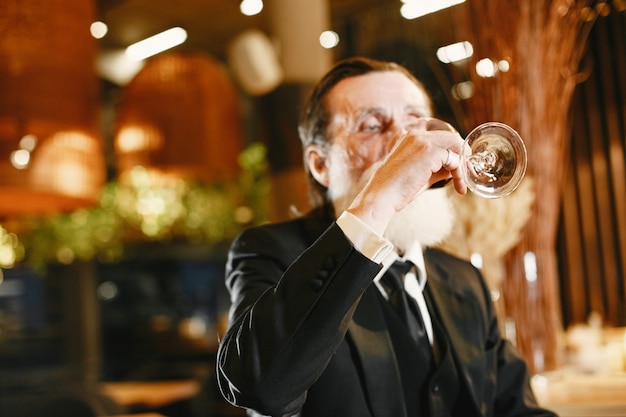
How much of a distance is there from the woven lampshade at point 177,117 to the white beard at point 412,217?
2564 mm

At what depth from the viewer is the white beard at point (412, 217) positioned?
1587 millimetres

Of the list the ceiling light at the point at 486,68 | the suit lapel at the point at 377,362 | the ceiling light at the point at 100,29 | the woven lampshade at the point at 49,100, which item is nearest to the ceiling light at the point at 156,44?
the ceiling light at the point at 100,29

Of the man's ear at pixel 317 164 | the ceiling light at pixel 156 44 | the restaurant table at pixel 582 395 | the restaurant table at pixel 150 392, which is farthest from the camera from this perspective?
the ceiling light at pixel 156 44

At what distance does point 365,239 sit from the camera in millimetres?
1175

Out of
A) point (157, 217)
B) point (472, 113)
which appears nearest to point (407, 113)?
point (472, 113)

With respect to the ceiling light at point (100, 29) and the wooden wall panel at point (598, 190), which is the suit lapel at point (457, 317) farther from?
the ceiling light at point (100, 29)

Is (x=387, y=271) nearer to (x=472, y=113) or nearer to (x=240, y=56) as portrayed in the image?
(x=472, y=113)

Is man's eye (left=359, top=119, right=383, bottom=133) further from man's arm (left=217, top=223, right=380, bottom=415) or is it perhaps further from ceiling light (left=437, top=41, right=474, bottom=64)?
ceiling light (left=437, top=41, right=474, bottom=64)

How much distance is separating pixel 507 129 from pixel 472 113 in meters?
1.43

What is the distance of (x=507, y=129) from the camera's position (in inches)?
48.4

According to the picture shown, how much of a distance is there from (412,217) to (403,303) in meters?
0.19

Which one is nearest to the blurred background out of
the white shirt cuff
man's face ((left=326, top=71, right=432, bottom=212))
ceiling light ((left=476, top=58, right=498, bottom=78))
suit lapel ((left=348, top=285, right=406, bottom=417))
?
ceiling light ((left=476, top=58, right=498, bottom=78))

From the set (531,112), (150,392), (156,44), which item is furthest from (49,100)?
(156,44)

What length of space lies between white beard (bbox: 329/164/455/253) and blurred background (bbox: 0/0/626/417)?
0.54 metres
